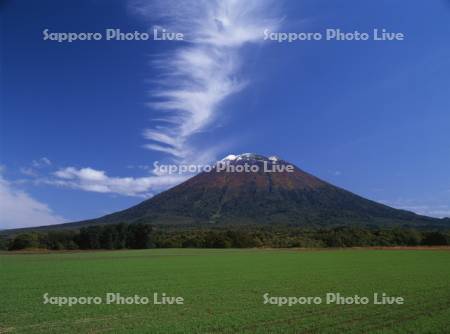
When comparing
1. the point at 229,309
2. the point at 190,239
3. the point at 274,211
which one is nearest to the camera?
the point at 229,309

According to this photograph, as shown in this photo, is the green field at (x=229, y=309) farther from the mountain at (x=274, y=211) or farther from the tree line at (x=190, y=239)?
the mountain at (x=274, y=211)

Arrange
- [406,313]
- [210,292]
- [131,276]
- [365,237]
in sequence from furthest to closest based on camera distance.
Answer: [365,237] < [131,276] < [210,292] < [406,313]

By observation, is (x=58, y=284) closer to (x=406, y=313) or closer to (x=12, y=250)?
(x=406, y=313)

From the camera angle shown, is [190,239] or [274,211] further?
[274,211]

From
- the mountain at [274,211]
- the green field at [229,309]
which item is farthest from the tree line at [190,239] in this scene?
the mountain at [274,211]

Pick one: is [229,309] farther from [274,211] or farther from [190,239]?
[274,211]

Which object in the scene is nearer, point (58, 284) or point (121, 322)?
point (121, 322)

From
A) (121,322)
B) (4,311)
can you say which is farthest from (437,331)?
Result: (4,311)

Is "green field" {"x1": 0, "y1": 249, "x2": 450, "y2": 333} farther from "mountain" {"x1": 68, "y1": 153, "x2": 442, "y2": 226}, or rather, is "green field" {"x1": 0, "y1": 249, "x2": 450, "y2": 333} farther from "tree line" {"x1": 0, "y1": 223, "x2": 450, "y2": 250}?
"mountain" {"x1": 68, "y1": 153, "x2": 442, "y2": 226}

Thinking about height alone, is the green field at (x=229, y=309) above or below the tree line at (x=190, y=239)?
below

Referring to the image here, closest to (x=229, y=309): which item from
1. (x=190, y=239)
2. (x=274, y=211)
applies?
(x=190, y=239)

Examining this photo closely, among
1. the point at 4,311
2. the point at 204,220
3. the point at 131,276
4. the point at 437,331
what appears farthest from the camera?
the point at 204,220
